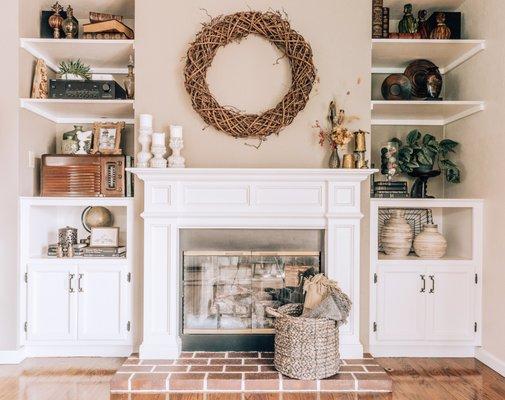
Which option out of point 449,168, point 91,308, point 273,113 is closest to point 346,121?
point 273,113

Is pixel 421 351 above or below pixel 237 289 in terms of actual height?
below

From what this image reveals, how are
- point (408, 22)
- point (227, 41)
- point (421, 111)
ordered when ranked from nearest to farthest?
point (227, 41), point (408, 22), point (421, 111)

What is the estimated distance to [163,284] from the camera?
10.4 ft

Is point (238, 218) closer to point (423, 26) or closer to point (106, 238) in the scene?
point (106, 238)

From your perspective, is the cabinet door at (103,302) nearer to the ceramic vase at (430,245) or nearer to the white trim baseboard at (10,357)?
the white trim baseboard at (10,357)

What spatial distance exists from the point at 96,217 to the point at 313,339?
6.68 ft

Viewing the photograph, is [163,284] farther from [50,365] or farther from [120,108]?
[120,108]

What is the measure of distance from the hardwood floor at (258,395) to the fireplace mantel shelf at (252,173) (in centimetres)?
134

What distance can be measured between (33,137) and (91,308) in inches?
53.5

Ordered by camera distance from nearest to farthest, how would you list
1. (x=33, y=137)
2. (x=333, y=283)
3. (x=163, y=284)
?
(x=333, y=283), (x=163, y=284), (x=33, y=137)

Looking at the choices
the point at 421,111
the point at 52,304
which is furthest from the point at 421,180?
the point at 52,304

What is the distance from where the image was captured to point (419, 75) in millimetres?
3625

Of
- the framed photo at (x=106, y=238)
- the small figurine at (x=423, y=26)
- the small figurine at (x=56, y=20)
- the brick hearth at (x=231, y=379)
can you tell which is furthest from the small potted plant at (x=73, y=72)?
the small figurine at (x=423, y=26)

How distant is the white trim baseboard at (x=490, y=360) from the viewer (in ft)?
10.1
